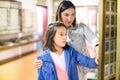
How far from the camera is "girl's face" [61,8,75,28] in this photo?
1.68 m

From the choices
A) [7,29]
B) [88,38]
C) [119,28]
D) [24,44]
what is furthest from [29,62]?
[119,28]

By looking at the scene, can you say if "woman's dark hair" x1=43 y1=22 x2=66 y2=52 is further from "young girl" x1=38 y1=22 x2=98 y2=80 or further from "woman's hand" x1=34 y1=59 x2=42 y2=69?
"woman's hand" x1=34 y1=59 x2=42 y2=69

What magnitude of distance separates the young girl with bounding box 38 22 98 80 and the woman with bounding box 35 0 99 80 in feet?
0.17

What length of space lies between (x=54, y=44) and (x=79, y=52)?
24 centimetres

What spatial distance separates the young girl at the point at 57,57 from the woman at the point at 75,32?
0.05 metres

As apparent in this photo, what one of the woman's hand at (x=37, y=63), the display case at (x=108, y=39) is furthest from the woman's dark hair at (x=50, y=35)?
the display case at (x=108, y=39)

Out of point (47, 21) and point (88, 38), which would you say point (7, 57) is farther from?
point (88, 38)

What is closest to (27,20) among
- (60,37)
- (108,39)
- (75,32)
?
(60,37)

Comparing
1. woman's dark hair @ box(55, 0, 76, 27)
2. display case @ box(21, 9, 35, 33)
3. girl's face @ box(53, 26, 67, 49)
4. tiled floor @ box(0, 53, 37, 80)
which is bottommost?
tiled floor @ box(0, 53, 37, 80)

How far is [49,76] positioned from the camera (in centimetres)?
161

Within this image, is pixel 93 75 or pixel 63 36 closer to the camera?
pixel 63 36

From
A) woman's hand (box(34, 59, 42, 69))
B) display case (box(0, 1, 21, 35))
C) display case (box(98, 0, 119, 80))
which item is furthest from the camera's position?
display case (box(98, 0, 119, 80))

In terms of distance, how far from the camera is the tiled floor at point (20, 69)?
1.49 meters

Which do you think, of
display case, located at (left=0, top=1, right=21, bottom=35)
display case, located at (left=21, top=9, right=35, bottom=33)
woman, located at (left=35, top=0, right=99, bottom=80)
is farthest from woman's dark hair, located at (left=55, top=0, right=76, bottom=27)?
display case, located at (left=0, top=1, right=21, bottom=35)
